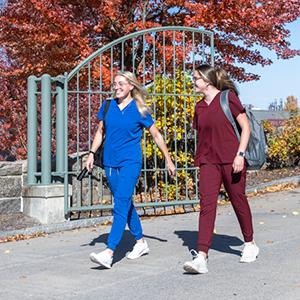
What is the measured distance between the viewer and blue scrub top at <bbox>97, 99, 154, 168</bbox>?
457 centimetres

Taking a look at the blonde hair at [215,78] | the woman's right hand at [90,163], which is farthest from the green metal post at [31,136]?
the blonde hair at [215,78]

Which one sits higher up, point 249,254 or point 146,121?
point 146,121

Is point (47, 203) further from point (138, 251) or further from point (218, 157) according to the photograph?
point (218, 157)

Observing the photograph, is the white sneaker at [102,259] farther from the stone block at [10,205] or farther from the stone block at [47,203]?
the stone block at [10,205]

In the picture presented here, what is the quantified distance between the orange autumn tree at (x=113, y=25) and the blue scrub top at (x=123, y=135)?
5.43 m

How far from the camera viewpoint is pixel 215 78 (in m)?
4.51

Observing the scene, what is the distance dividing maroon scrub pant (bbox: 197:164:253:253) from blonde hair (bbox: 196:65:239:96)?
747 millimetres

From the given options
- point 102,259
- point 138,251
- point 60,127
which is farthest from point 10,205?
→ point 102,259

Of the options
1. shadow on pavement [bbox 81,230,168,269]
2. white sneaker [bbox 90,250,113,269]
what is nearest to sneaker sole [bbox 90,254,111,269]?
white sneaker [bbox 90,250,113,269]

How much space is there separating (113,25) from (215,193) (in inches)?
312

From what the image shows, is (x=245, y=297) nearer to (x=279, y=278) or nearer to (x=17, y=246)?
(x=279, y=278)

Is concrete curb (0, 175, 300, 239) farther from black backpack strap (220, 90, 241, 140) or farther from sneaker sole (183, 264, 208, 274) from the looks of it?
black backpack strap (220, 90, 241, 140)

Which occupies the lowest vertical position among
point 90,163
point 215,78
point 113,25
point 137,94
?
point 90,163

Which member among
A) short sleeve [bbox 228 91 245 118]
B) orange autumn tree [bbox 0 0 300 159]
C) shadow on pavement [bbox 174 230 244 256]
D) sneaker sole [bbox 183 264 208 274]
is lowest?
shadow on pavement [bbox 174 230 244 256]
